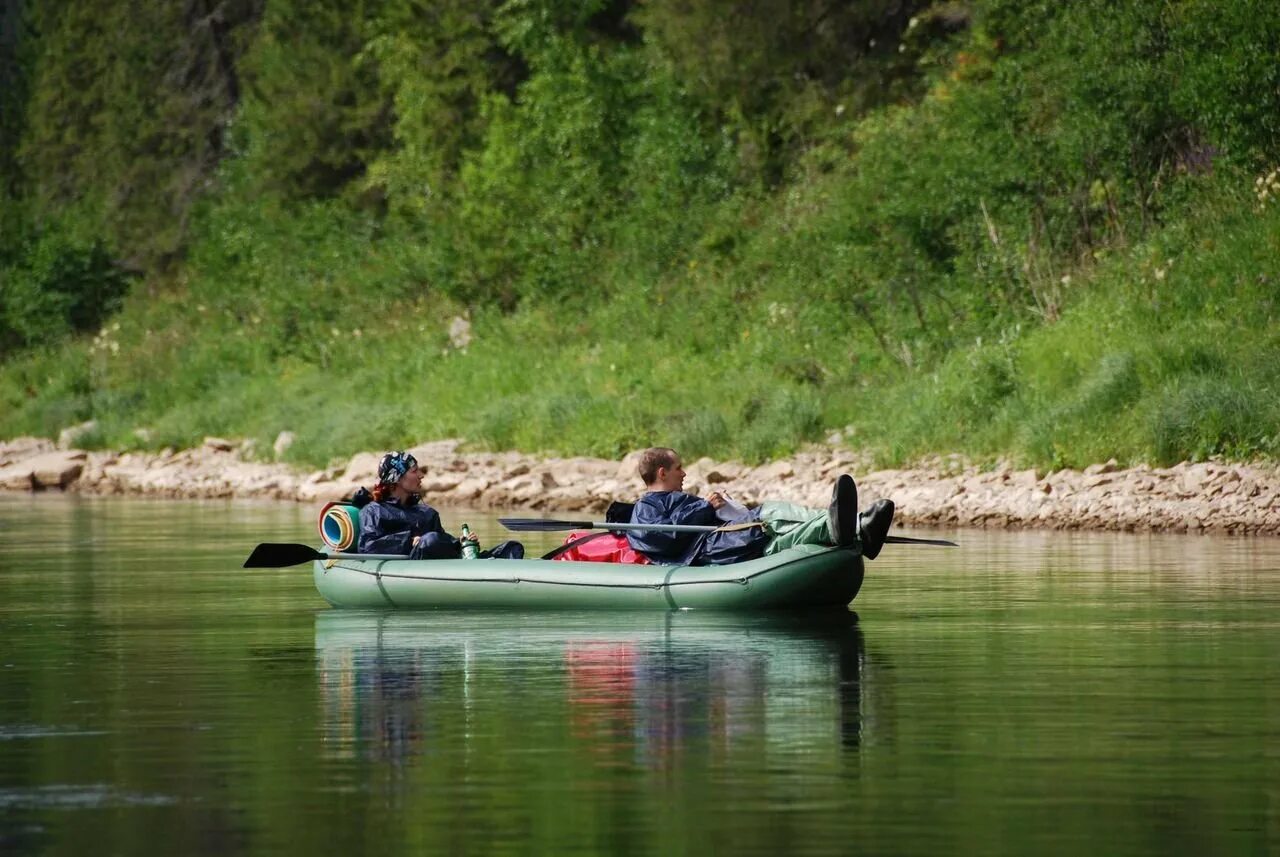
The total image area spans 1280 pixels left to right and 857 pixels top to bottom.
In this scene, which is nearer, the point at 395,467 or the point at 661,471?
the point at 661,471

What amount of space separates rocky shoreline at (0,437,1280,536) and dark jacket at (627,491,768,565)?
322 inches

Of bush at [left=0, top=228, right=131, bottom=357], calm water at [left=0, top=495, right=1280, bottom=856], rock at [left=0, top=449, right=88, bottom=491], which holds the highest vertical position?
bush at [left=0, top=228, right=131, bottom=357]

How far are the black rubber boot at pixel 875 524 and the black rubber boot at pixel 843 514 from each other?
0.18 feet

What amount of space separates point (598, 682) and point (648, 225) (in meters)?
27.8

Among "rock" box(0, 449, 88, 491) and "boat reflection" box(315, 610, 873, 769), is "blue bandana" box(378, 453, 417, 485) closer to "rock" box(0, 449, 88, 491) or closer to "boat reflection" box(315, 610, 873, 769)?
"boat reflection" box(315, 610, 873, 769)

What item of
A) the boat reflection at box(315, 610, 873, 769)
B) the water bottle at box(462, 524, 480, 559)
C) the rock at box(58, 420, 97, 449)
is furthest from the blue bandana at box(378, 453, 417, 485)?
the rock at box(58, 420, 97, 449)

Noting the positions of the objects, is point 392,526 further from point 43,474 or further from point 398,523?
point 43,474

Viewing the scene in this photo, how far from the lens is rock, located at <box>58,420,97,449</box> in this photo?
144 feet

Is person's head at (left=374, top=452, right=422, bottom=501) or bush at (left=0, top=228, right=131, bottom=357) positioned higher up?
bush at (left=0, top=228, right=131, bottom=357)

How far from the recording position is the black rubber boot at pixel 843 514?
49.3 ft

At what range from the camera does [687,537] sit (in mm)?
16156

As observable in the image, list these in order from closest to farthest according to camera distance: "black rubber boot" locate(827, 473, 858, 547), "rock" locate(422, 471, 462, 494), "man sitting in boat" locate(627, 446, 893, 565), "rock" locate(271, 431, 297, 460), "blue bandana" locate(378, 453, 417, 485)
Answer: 1. "black rubber boot" locate(827, 473, 858, 547)
2. "man sitting in boat" locate(627, 446, 893, 565)
3. "blue bandana" locate(378, 453, 417, 485)
4. "rock" locate(422, 471, 462, 494)
5. "rock" locate(271, 431, 297, 460)

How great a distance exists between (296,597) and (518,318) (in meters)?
21.6

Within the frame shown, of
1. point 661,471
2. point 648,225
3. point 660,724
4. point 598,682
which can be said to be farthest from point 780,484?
point 660,724
